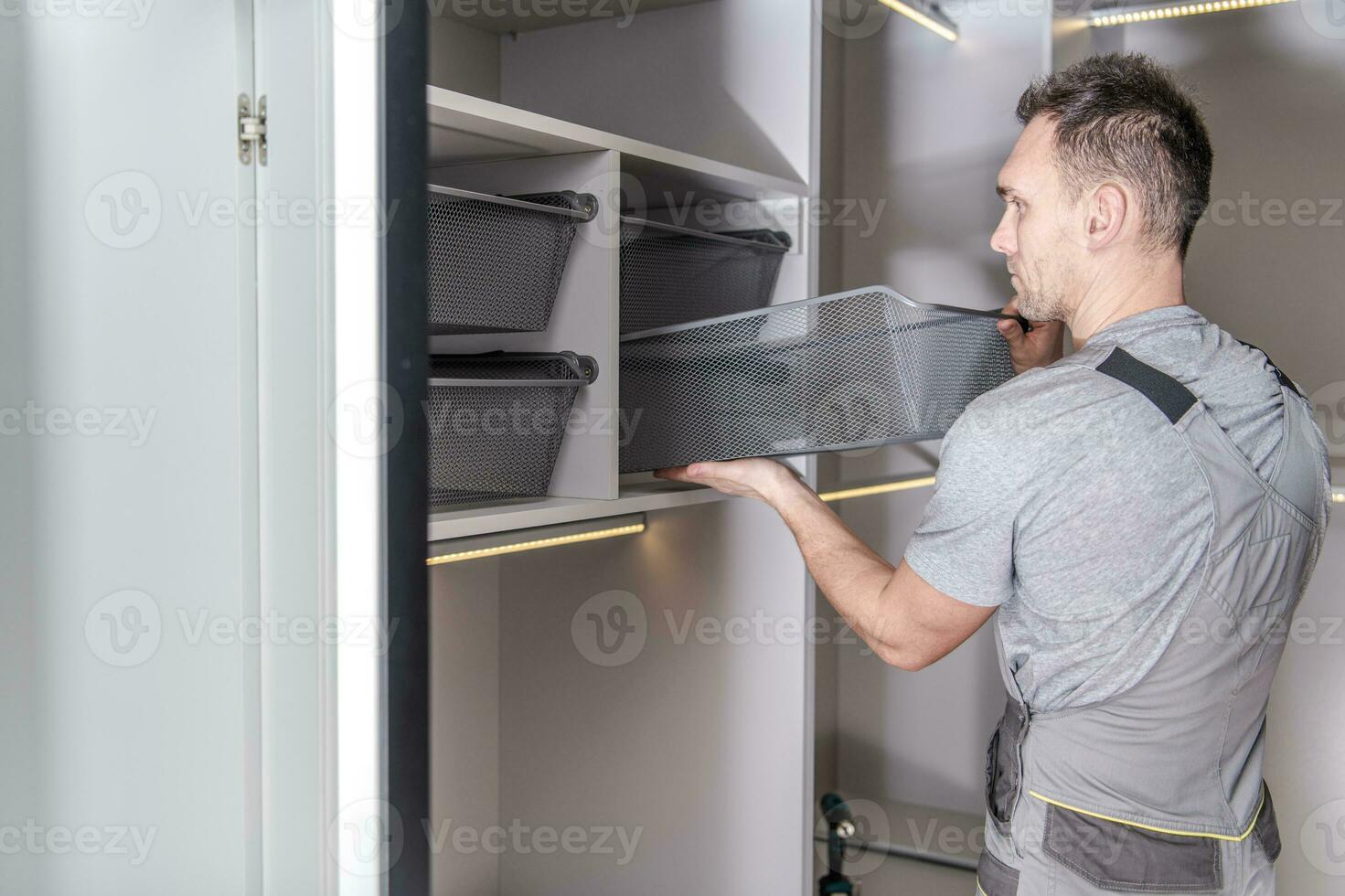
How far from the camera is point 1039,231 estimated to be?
1151 mm

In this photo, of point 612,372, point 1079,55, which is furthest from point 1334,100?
point 612,372

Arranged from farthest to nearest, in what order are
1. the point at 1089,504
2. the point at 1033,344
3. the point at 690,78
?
the point at 690,78 < the point at 1033,344 < the point at 1089,504

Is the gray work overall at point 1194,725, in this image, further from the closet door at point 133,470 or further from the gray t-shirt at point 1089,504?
the closet door at point 133,470

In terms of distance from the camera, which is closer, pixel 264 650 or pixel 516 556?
pixel 264 650

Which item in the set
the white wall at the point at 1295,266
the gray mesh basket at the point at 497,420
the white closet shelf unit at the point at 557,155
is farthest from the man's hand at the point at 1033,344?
the white wall at the point at 1295,266

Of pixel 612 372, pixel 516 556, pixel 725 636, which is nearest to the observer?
pixel 612 372

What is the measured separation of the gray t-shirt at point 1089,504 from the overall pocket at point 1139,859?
120 millimetres

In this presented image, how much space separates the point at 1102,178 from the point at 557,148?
0.55 m

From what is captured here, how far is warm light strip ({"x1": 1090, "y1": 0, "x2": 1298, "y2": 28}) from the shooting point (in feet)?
6.18

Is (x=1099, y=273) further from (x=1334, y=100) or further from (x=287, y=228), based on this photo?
(x=1334, y=100)

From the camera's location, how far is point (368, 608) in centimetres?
62

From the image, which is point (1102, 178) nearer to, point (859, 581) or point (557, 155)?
point (859, 581)

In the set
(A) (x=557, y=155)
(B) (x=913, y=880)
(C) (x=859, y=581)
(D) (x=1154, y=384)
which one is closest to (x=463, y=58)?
(A) (x=557, y=155)

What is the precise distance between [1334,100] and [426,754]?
188 centimetres
